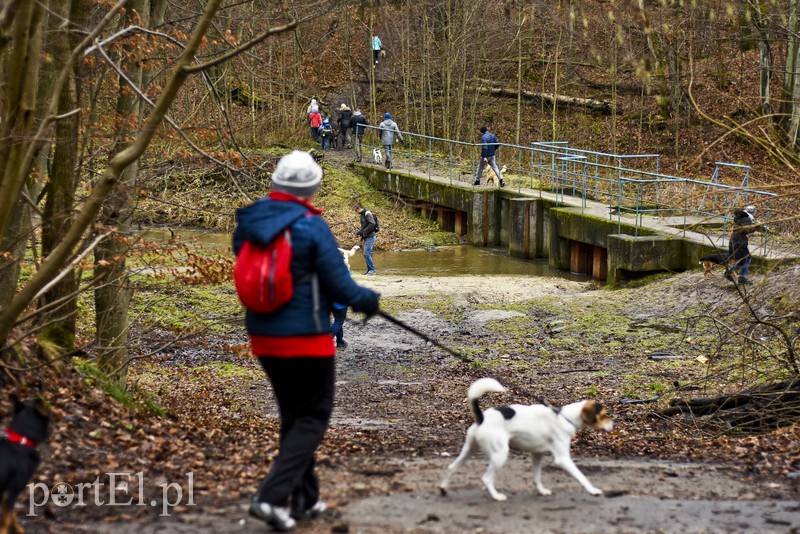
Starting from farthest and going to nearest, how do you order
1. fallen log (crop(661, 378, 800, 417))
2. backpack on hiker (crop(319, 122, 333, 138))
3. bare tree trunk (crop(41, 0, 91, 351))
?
1. backpack on hiker (crop(319, 122, 333, 138))
2. bare tree trunk (crop(41, 0, 91, 351))
3. fallen log (crop(661, 378, 800, 417))

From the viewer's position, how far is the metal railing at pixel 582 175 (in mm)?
23906

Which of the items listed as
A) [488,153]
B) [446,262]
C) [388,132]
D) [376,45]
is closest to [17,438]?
[446,262]

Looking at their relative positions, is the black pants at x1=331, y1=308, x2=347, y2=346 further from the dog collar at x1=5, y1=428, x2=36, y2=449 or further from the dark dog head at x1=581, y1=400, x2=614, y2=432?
the dog collar at x1=5, y1=428, x2=36, y2=449

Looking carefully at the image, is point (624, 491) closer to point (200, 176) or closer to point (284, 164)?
point (284, 164)

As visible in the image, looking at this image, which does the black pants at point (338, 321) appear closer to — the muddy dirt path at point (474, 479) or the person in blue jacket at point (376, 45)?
the muddy dirt path at point (474, 479)

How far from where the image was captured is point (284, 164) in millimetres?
5695

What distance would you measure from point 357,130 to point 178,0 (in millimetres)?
19944

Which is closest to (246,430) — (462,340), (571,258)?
(462,340)

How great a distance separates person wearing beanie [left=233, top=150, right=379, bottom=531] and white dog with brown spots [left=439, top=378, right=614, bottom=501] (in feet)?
3.62

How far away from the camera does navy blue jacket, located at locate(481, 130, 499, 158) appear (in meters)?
31.1

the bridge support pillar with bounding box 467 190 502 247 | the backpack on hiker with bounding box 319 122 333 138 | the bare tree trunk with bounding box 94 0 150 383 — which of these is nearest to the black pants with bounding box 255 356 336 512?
the bare tree trunk with bounding box 94 0 150 383

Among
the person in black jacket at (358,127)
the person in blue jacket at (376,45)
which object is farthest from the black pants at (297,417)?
the person in blue jacket at (376,45)

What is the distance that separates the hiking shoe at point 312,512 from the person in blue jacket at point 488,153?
1010 inches

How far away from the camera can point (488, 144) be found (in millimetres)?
31344
